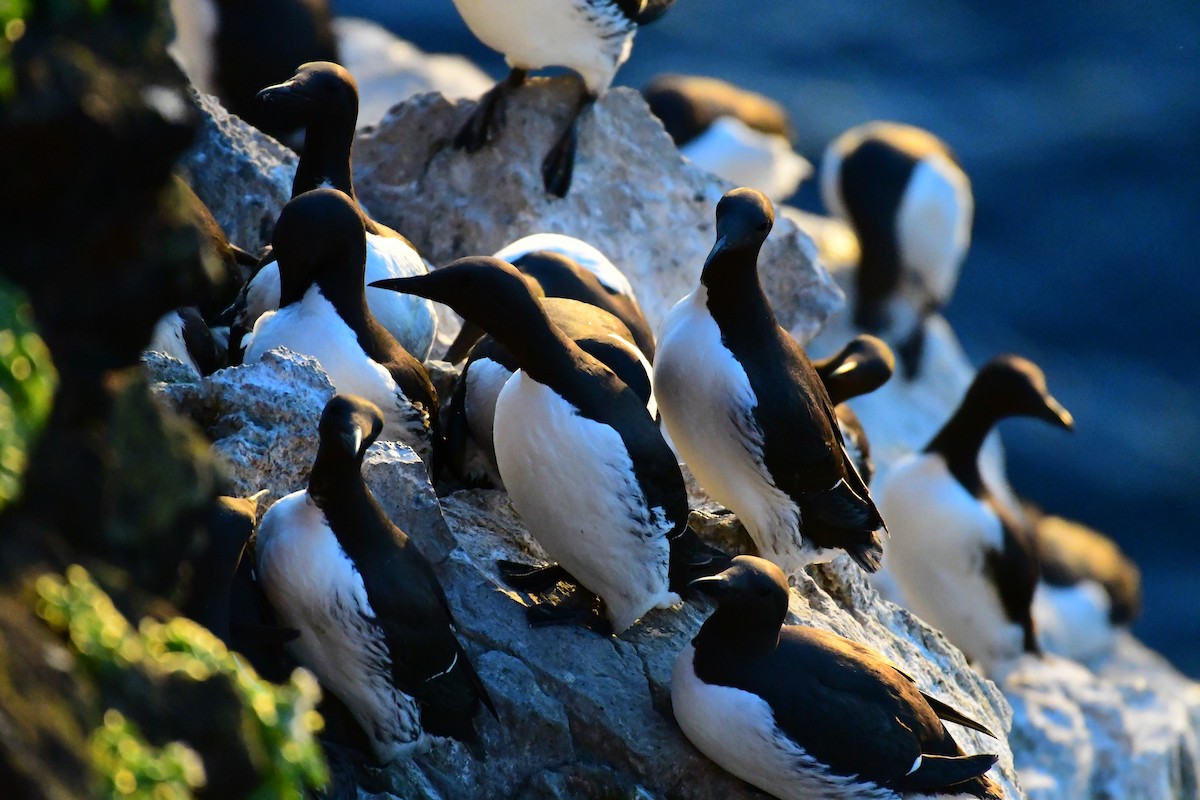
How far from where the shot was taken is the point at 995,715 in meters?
5.23

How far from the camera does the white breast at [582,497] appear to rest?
3.89m

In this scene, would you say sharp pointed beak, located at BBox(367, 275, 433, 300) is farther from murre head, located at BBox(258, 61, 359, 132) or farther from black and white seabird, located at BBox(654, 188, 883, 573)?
murre head, located at BBox(258, 61, 359, 132)

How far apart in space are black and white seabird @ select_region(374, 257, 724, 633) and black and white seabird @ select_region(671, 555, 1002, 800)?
31 cm

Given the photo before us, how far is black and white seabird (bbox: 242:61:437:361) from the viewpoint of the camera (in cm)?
506

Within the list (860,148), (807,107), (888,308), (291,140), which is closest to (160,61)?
(291,140)

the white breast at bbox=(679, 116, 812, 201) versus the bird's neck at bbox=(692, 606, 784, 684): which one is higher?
the bird's neck at bbox=(692, 606, 784, 684)

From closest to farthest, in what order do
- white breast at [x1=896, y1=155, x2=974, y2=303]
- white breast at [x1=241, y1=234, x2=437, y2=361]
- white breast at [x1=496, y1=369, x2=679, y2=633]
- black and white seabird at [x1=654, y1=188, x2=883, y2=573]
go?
white breast at [x1=496, y1=369, x2=679, y2=633]
black and white seabird at [x1=654, y1=188, x2=883, y2=573]
white breast at [x1=241, y1=234, x2=437, y2=361]
white breast at [x1=896, y1=155, x2=974, y2=303]

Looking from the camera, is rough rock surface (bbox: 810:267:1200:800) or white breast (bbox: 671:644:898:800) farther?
rough rock surface (bbox: 810:267:1200:800)

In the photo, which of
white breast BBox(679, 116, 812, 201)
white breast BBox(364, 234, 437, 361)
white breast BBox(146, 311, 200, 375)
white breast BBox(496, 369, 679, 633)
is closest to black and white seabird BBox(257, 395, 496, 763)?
white breast BBox(496, 369, 679, 633)

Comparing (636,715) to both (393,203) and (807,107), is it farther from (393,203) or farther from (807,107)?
(807,107)

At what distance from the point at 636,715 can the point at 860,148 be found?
25.3 feet

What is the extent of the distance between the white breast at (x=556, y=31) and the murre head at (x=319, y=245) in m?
2.02

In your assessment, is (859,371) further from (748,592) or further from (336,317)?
(748,592)

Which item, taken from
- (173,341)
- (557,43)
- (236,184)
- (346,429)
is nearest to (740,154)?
(557,43)
